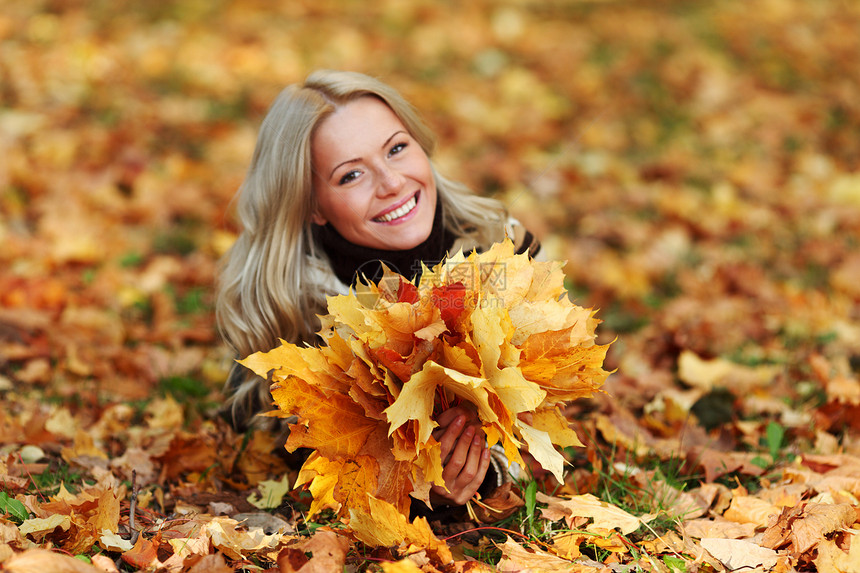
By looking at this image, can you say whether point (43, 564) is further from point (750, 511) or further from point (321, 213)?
point (750, 511)

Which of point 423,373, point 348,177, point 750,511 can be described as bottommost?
point 750,511

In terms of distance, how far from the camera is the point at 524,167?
194 inches

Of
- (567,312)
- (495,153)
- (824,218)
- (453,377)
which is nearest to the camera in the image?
(453,377)

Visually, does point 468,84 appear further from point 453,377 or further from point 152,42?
point 453,377

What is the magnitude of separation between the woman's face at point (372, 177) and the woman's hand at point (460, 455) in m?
0.70

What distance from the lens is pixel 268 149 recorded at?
2482mm

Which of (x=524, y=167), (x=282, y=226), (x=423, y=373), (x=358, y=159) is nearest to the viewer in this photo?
(x=423, y=373)

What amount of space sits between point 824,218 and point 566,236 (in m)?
1.48

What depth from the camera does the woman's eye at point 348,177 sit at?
2354 millimetres

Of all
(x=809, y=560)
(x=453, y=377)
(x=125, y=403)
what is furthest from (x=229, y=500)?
(x=809, y=560)

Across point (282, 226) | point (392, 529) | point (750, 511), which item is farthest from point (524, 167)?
point (392, 529)

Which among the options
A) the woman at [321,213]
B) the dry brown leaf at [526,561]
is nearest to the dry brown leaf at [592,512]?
the dry brown leaf at [526,561]

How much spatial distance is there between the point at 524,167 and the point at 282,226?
2.77 m

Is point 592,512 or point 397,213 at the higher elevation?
point 397,213
